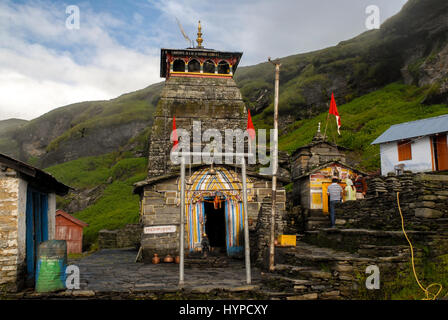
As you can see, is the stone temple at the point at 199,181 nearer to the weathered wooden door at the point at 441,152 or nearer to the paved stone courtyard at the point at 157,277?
the paved stone courtyard at the point at 157,277

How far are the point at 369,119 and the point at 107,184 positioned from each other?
25.9 metres

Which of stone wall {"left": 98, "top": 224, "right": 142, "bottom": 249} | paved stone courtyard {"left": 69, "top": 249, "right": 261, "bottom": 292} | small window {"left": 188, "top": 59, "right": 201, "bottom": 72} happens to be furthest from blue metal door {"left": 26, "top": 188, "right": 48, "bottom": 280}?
small window {"left": 188, "top": 59, "right": 201, "bottom": 72}

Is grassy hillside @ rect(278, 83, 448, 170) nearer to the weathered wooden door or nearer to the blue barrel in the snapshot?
the weathered wooden door

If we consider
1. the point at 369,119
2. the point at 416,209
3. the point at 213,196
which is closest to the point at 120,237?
the point at 213,196

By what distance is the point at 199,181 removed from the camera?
15.1 metres

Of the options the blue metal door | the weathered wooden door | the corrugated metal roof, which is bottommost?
the blue metal door

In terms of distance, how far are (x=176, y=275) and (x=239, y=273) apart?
1.84 m

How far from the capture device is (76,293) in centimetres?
855

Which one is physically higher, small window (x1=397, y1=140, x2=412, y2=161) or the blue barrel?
small window (x1=397, y1=140, x2=412, y2=161)

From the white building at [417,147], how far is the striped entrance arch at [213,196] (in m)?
9.23

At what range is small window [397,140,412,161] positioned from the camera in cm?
2012

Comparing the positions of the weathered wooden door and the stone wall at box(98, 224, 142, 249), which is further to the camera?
the stone wall at box(98, 224, 142, 249)

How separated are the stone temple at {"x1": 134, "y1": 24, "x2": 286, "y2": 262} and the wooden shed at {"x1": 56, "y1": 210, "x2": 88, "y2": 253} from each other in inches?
225
